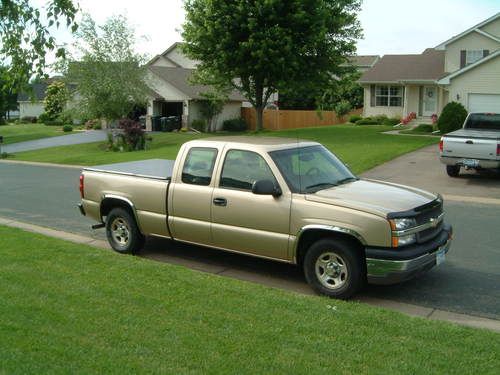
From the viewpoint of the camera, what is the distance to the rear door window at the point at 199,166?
7862 mm

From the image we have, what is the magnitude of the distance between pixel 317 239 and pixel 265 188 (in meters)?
0.83

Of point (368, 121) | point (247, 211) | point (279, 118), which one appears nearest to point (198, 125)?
point (279, 118)

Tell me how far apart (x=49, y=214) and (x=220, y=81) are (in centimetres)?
2407

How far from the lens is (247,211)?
727cm

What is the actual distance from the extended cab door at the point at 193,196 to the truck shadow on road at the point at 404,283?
0.52 meters

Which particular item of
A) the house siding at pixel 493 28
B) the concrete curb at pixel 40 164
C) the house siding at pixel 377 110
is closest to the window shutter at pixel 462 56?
the house siding at pixel 493 28

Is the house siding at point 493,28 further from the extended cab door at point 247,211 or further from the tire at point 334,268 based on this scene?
the tire at point 334,268

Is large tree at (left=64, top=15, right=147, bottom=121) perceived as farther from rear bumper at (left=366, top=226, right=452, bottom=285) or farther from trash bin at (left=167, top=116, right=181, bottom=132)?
rear bumper at (left=366, top=226, right=452, bottom=285)

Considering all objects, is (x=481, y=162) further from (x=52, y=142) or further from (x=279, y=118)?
(x=279, y=118)

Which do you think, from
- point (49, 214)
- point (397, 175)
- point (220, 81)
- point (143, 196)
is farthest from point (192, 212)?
point (220, 81)

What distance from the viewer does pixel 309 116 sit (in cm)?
5484

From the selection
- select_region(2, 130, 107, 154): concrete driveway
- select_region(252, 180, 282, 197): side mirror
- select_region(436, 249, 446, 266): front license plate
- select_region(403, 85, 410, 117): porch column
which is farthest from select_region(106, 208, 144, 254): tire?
select_region(403, 85, 410, 117): porch column

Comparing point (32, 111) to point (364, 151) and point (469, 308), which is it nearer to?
point (364, 151)

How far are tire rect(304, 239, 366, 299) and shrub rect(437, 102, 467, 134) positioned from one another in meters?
23.8
